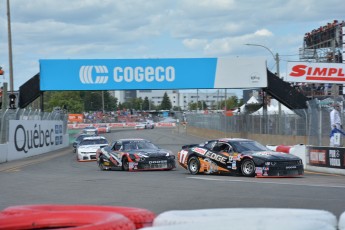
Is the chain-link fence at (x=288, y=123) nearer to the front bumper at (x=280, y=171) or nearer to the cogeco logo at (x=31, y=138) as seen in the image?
the front bumper at (x=280, y=171)

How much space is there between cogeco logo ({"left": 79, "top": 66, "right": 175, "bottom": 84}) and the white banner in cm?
432

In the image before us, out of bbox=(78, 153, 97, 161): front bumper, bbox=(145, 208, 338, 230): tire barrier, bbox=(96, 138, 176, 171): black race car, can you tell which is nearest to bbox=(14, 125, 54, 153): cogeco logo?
bbox=(78, 153, 97, 161): front bumper

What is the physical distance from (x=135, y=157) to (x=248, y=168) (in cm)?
498

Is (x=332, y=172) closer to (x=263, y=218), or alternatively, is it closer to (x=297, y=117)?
(x=297, y=117)

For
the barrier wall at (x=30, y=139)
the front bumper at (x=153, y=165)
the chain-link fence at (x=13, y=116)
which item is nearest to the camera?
the front bumper at (x=153, y=165)

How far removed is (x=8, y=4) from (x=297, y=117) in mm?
23653

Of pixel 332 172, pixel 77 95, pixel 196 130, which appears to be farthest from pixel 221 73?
pixel 77 95

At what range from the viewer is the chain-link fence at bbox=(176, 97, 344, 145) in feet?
87.5

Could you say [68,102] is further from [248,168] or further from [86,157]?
[248,168]

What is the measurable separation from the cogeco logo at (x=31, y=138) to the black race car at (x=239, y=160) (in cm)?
1529

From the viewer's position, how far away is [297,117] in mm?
33000

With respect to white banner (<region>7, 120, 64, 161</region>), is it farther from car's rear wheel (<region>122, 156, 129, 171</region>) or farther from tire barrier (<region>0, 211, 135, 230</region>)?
tire barrier (<region>0, 211, 135, 230</region>)

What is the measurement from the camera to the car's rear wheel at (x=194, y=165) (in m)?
20.4

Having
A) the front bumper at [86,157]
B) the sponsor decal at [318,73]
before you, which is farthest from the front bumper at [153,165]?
the sponsor decal at [318,73]
